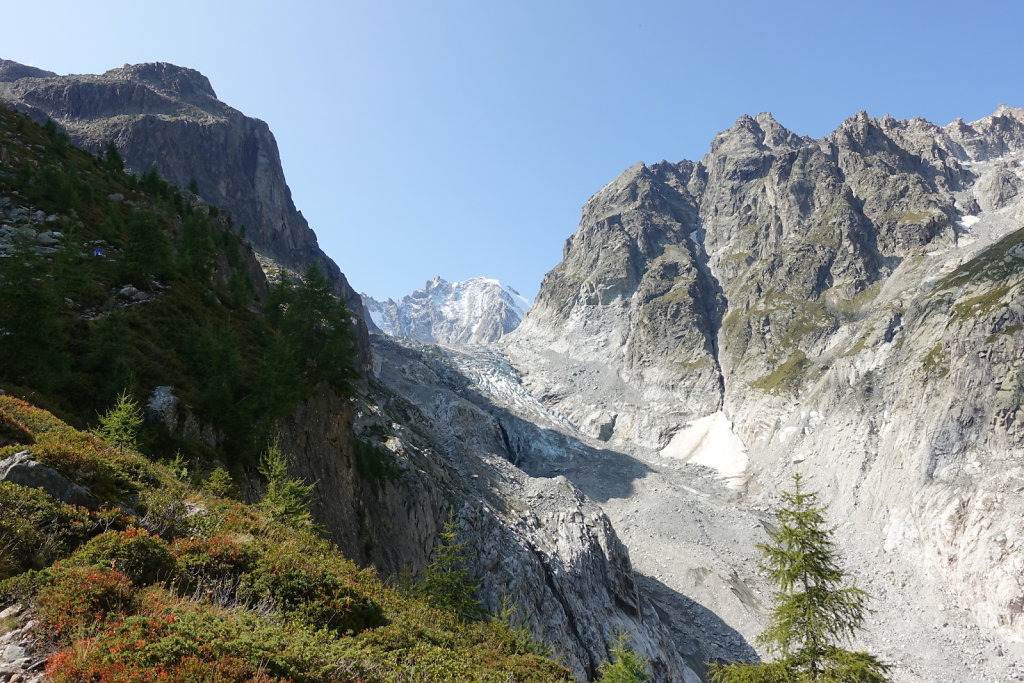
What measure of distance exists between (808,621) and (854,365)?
99.5 m

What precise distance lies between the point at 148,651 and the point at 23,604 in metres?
2.42

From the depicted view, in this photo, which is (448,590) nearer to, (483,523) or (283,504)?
(283,504)

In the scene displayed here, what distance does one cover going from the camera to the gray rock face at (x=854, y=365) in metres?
63.2

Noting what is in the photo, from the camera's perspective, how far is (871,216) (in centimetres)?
16838

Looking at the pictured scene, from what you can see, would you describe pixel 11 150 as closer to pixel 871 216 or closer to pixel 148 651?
pixel 148 651

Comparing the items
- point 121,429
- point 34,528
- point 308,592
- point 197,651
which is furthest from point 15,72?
point 197,651

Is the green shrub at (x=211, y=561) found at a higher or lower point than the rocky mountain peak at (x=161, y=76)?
lower

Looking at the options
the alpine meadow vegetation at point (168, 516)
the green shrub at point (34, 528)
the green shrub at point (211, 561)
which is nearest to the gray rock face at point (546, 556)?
the alpine meadow vegetation at point (168, 516)

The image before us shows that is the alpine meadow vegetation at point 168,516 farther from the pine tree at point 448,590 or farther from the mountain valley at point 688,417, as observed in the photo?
the mountain valley at point 688,417

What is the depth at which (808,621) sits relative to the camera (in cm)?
1619

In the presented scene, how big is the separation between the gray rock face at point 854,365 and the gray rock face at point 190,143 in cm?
8400

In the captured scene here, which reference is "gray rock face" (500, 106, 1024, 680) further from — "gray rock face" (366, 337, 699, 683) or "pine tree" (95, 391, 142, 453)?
"pine tree" (95, 391, 142, 453)

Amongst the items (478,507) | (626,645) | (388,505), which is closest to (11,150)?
(388,505)

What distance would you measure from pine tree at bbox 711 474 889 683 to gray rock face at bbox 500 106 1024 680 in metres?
47.3
